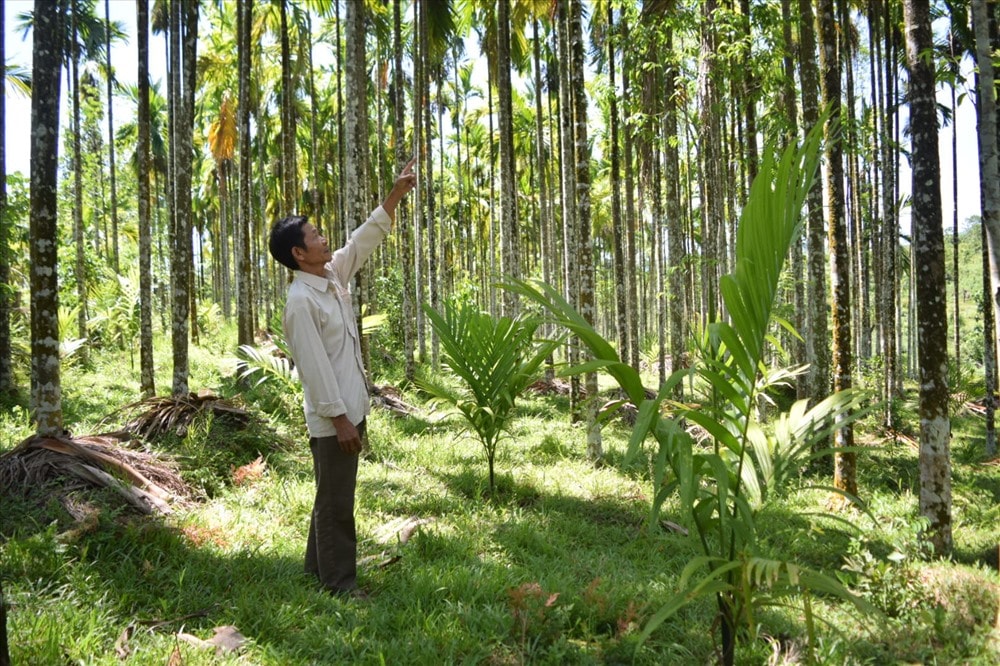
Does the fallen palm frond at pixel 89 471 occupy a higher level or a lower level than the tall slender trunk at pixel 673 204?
lower

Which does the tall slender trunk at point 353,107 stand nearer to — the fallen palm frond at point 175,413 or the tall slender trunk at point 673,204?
the fallen palm frond at point 175,413

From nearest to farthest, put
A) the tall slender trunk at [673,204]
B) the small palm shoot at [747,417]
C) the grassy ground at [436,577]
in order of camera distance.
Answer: the small palm shoot at [747,417] < the grassy ground at [436,577] < the tall slender trunk at [673,204]

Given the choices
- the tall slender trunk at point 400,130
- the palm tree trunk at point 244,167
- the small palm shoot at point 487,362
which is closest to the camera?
the small palm shoot at point 487,362

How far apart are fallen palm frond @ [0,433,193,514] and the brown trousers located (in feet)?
5.22

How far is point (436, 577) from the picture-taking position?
11.8 feet

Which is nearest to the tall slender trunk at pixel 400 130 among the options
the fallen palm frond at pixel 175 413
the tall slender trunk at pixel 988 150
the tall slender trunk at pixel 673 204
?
the tall slender trunk at pixel 673 204

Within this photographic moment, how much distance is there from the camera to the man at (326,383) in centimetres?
327

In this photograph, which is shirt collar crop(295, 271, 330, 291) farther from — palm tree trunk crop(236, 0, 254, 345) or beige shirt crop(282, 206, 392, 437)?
palm tree trunk crop(236, 0, 254, 345)

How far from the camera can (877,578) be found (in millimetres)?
3758

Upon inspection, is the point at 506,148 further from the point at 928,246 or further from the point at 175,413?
the point at 928,246

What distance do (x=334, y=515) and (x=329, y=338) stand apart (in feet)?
3.20

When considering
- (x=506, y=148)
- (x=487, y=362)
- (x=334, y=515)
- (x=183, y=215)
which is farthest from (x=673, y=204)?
(x=334, y=515)

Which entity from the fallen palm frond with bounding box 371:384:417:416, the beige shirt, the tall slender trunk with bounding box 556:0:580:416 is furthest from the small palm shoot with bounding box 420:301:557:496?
the fallen palm frond with bounding box 371:384:417:416

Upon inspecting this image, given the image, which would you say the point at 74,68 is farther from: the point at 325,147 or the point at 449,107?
the point at 449,107
